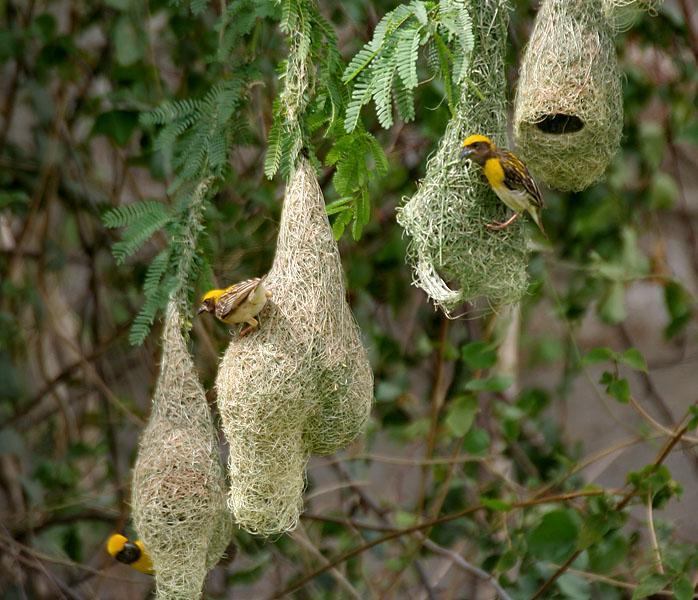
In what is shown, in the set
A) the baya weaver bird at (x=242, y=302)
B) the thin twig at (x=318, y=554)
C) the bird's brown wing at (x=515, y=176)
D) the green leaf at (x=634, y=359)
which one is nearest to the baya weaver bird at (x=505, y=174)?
the bird's brown wing at (x=515, y=176)

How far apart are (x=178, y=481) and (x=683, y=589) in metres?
1.41

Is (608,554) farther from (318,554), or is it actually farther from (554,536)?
(318,554)

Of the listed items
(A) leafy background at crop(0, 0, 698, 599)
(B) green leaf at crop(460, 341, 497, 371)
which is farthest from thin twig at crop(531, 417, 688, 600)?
(B) green leaf at crop(460, 341, 497, 371)

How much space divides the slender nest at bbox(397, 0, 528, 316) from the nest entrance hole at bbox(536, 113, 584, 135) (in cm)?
24

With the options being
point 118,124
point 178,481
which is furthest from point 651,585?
point 118,124

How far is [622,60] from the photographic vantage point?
478 cm

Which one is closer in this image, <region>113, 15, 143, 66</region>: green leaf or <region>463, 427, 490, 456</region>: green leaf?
<region>463, 427, 490, 456</region>: green leaf

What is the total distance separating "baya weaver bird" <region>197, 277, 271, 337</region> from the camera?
228 centimetres

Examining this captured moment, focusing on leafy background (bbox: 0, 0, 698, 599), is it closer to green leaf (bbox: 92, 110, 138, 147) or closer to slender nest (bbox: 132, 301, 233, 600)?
green leaf (bbox: 92, 110, 138, 147)

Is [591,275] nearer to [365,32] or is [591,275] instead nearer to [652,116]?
[365,32]

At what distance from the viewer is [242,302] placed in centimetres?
229

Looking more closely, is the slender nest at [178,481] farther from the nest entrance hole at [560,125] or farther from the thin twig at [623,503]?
the thin twig at [623,503]

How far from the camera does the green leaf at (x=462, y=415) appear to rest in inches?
146

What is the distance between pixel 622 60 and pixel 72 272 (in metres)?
3.49
